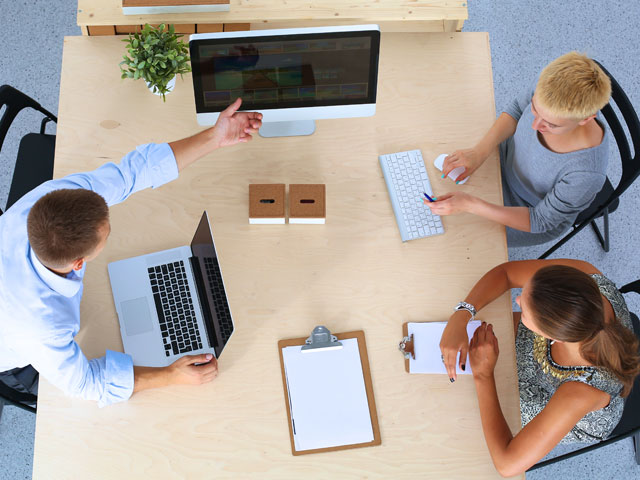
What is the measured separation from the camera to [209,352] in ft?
4.83

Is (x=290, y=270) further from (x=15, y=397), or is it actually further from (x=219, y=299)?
(x=15, y=397)

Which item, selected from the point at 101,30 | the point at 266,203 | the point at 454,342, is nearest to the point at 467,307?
the point at 454,342

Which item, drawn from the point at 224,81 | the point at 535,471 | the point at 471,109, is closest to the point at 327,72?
the point at 224,81

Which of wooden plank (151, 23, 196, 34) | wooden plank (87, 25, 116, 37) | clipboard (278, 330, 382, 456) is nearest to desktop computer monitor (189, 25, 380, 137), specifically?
wooden plank (151, 23, 196, 34)

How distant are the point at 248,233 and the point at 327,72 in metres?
0.51

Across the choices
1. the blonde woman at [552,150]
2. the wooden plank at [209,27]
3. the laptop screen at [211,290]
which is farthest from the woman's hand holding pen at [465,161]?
the wooden plank at [209,27]

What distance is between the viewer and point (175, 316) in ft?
4.85

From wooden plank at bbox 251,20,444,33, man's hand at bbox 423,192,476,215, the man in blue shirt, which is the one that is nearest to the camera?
the man in blue shirt

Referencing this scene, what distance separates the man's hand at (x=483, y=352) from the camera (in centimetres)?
142

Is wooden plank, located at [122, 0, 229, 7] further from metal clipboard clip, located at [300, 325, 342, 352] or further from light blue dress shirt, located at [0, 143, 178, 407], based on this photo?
metal clipboard clip, located at [300, 325, 342, 352]

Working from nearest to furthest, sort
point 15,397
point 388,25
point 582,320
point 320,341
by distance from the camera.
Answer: point 582,320, point 320,341, point 15,397, point 388,25

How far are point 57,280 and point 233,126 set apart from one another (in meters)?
0.61

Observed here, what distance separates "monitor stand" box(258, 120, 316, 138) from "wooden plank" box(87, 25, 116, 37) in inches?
23.5

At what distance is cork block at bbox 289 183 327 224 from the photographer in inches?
61.6
